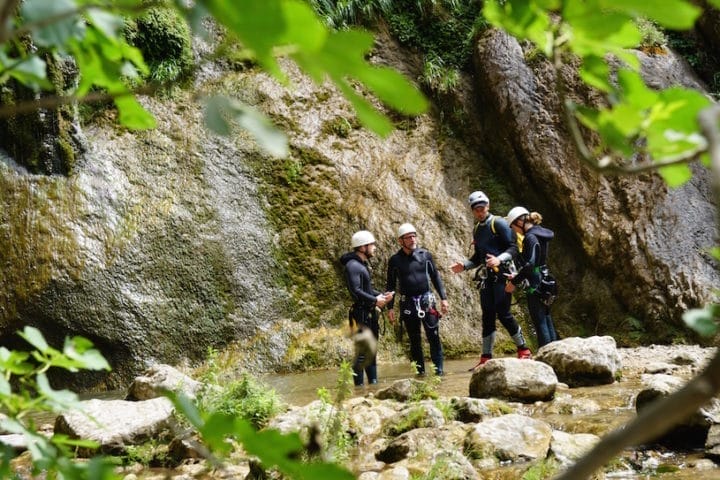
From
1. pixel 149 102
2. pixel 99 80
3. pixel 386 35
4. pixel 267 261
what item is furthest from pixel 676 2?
pixel 386 35

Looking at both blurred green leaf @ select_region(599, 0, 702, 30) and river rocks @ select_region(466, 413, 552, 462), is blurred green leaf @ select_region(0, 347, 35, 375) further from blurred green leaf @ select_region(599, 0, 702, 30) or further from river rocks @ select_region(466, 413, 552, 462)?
river rocks @ select_region(466, 413, 552, 462)

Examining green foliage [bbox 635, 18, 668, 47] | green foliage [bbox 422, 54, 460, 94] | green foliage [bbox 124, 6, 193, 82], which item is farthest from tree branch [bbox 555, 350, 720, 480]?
green foliage [bbox 422, 54, 460, 94]

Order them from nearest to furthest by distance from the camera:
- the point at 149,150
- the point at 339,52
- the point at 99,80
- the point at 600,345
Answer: the point at 339,52, the point at 99,80, the point at 600,345, the point at 149,150

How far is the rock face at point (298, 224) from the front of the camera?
9250 mm

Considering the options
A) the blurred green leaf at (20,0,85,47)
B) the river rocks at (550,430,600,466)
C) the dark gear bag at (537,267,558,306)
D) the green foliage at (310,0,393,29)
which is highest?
the green foliage at (310,0,393,29)

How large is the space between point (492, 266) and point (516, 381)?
1833mm

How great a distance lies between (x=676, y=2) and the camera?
514 millimetres

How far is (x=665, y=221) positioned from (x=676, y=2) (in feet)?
35.5

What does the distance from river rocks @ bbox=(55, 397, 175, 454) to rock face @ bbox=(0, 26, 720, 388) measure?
388 centimetres

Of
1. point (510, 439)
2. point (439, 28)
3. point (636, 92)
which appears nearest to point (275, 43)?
point (636, 92)

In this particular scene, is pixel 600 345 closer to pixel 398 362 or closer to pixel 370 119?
pixel 398 362

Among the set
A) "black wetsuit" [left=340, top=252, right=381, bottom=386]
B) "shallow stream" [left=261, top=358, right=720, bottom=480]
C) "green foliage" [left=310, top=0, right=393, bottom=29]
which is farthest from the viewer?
"green foliage" [left=310, top=0, right=393, bottom=29]

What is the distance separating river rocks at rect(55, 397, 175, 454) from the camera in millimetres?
4883

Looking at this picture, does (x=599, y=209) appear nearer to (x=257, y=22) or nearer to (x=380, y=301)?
(x=380, y=301)
